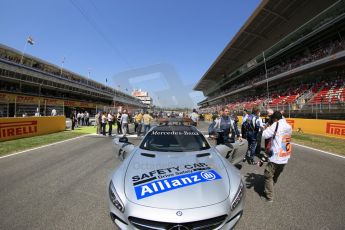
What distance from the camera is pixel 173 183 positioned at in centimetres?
255

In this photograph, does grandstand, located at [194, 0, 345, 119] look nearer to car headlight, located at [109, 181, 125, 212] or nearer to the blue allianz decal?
the blue allianz decal

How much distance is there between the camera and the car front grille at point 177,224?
81.3 inches

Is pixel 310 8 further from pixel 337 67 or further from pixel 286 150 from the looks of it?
pixel 286 150

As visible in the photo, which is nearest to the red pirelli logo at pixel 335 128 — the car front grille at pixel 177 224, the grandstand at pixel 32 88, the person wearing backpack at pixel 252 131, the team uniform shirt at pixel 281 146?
the person wearing backpack at pixel 252 131

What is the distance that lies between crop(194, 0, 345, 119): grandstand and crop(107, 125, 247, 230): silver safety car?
14.4 m

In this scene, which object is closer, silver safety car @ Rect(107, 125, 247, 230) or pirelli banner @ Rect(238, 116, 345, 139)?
silver safety car @ Rect(107, 125, 247, 230)

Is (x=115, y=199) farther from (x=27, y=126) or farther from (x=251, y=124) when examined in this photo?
(x=27, y=126)

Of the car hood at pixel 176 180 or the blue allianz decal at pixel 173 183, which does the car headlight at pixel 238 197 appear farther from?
the blue allianz decal at pixel 173 183

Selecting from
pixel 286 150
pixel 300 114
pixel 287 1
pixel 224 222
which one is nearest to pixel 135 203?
pixel 224 222

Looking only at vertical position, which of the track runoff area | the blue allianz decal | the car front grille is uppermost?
the blue allianz decal

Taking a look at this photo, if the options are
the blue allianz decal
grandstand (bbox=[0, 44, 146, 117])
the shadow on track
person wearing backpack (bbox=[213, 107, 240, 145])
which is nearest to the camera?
the blue allianz decal

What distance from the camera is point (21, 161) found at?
6.40 m

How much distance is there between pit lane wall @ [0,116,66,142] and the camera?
10.1m

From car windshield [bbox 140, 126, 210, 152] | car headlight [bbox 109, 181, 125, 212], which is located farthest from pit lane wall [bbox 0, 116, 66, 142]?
car headlight [bbox 109, 181, 125, 212]
